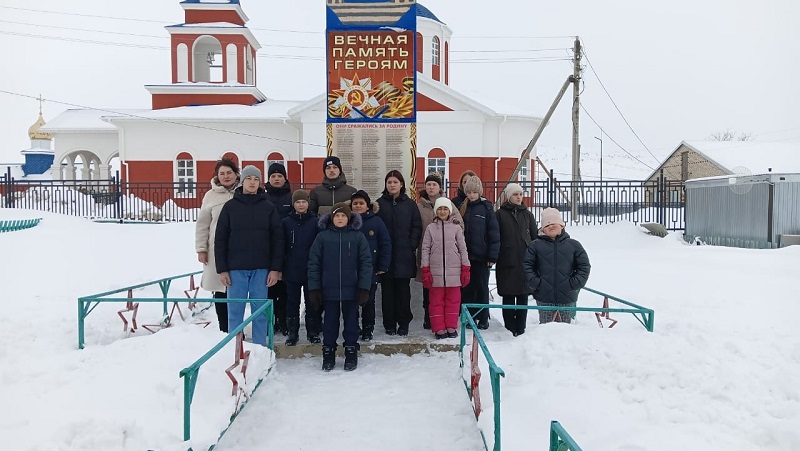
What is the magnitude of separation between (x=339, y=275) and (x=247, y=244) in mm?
948

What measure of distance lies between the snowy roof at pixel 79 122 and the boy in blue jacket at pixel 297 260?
2290 centimetres

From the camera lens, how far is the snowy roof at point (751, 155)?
3372 centimetres

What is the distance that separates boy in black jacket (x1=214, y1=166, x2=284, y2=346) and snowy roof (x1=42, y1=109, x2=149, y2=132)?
23017 millimetres

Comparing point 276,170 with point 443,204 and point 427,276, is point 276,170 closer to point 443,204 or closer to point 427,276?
point 443,204

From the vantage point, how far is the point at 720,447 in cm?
373

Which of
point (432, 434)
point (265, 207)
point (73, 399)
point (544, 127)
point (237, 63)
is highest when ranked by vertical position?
point (237, 63)

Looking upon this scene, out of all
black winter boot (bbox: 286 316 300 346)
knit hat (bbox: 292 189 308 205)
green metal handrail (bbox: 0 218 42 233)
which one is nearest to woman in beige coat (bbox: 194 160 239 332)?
knit hat (bbox: 292 189 308 205)

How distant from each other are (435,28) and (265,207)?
2301 centimetres

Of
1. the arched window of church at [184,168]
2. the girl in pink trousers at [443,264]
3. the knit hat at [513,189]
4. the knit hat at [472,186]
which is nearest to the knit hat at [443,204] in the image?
the girl in pink trousers at [443,264]

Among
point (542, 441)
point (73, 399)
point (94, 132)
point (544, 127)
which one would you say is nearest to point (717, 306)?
point (542, 441)

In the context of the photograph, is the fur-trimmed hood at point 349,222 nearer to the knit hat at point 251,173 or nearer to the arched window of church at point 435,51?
the knit hat at point 251,173

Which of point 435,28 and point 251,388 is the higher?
point 435,28

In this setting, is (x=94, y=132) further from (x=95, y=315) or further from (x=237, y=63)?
(x=95, y=315)

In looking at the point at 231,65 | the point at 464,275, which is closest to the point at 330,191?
the point at 464,275
